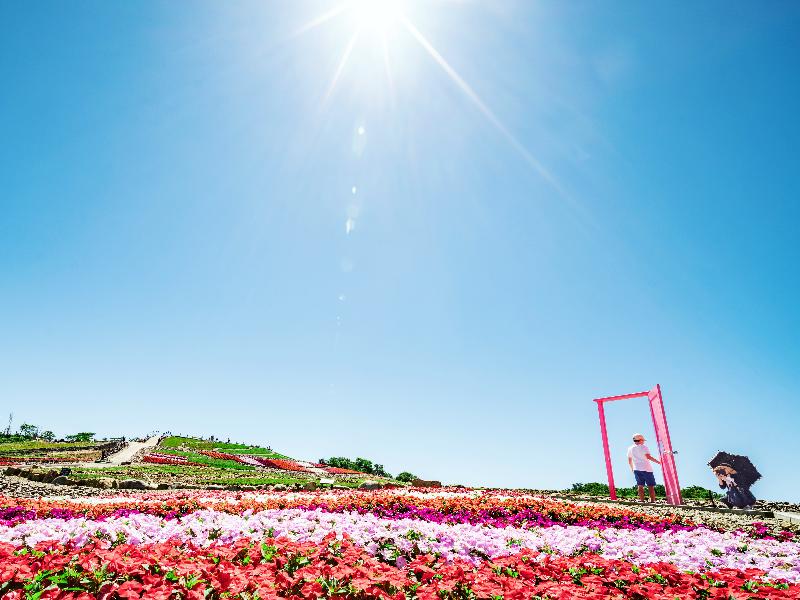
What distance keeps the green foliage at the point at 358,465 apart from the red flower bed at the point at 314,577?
3187 cm

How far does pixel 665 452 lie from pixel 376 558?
11819 millimetres

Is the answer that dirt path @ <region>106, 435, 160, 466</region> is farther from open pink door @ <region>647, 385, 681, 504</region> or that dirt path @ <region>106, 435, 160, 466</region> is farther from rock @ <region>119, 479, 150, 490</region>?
open pink door @ <region>647, 385, 681, 504</region>

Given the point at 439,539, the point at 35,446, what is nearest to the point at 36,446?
the point at 35,446

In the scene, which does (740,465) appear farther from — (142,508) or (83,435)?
(83,435)

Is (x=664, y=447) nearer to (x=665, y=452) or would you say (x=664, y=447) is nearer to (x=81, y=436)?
(x=665, y=452)

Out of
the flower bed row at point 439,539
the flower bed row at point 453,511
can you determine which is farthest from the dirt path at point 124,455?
the flower bed row at point 439,539

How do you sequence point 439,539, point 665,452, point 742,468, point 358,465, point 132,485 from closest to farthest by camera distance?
point 439,539 → point 742,468 → point 665,452 → point 132,485 → point 358,465

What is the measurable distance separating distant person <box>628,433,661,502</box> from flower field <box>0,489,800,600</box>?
5064mm

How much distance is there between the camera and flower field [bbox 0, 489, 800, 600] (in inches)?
143

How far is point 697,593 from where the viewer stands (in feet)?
13.4

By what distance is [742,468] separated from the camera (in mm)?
12141

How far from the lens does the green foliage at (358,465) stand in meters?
35.6

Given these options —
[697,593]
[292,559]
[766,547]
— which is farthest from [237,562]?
[766,547]

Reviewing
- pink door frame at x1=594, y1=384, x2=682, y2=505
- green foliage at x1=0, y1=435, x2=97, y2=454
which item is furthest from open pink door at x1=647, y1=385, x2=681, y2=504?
green foliage at x1=0, y1=435, x2=97, y2=454
